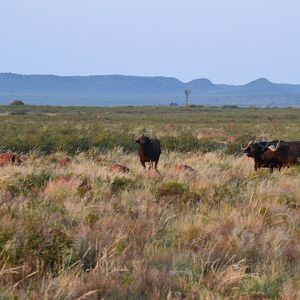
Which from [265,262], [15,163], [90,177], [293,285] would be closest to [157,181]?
[90,177]

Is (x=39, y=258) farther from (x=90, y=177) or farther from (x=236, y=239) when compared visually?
(x=90, y=177)

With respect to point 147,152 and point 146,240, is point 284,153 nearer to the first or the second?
point 147,152

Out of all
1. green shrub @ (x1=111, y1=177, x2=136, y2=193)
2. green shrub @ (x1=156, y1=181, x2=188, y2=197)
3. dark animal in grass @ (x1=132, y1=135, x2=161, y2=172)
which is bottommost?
dark animal in grass @ (x1=132, y1=135, x2=161, y2=172)

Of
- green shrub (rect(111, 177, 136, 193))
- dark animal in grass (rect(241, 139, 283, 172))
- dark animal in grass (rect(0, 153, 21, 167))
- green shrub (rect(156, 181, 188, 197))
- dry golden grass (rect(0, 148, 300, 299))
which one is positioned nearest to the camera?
dry golden grass (rect(0, 148, 300, 299))

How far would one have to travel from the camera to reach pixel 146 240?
6.87 metres

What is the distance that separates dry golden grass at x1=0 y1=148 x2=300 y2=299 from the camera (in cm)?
531

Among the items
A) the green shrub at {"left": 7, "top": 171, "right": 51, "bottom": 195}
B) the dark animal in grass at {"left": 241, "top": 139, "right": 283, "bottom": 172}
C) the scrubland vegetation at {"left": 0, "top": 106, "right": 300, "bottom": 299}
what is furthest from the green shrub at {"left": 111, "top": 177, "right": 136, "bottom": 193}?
the dark animal in grass at {"left": 241, "top": 139, "right": 283, "bottom": 172}

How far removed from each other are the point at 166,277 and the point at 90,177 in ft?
20.5

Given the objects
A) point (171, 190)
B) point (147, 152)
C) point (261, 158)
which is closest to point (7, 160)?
point (147, 152)

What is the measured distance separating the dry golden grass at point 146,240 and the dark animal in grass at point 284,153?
567 cm

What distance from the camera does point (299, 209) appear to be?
9.23 m

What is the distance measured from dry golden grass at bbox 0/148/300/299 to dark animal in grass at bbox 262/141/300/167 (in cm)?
567

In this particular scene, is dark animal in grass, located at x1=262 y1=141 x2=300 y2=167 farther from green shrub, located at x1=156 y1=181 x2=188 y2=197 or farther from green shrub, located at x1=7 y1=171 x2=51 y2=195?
green shrub, located at x1=7 y1=171 x2=51 y2=195

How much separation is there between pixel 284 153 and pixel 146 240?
10298mm
